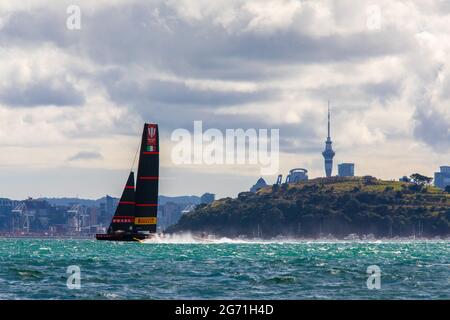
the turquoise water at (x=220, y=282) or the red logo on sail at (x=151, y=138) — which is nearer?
the turquoise water at (x=220, y=282)

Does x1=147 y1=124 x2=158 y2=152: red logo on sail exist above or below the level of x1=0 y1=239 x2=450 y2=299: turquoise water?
above

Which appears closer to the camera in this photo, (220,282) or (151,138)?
(220,282)

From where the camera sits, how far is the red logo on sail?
645ft

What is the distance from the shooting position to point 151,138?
19650 cm

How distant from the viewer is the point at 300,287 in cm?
6431

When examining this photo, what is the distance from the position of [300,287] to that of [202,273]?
588 inches

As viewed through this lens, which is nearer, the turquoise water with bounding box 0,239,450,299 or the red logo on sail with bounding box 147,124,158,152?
the turquoise water with bounding box 0,239,450,299

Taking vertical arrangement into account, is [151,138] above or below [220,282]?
above

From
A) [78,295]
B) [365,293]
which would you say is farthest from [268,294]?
[78,295]

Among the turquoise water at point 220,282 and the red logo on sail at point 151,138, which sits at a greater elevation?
the red logo on sail at point 151,138

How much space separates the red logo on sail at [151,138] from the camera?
196 m

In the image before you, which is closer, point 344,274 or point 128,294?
point 128,294
